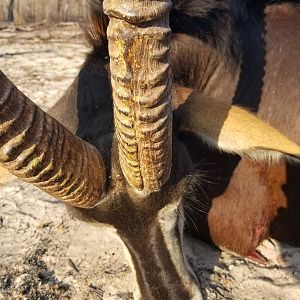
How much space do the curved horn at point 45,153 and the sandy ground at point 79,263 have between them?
1.16 m

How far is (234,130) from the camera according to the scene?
1.87m

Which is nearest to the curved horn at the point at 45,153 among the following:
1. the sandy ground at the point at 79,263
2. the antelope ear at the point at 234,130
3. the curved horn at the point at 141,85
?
the curved horn at the point at 141,85

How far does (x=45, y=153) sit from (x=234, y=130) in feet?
2.25

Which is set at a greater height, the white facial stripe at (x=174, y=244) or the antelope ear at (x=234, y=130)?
the antelope ear at (x=234, y=130)

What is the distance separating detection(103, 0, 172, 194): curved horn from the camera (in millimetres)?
1303

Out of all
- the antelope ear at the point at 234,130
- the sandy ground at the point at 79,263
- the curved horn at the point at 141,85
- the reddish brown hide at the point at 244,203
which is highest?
the curved horn at the point at 141,85

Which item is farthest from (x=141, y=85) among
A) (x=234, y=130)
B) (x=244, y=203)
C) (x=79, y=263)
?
(x=79, y=263)

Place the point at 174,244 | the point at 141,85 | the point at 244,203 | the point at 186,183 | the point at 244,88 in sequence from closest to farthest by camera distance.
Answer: the point at 141,85 → the point at 186,183 → the point at 174,244 → the point at 244,88 → the point at 244,203

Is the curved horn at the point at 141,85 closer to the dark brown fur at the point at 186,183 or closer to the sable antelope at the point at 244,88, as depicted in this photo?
the dark brown fur at the point at 186,183

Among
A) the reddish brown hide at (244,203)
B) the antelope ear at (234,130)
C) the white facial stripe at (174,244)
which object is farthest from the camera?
the reddish brown hide at (244,203)

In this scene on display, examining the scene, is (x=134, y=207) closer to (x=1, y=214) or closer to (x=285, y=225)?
(x=285, y=225)

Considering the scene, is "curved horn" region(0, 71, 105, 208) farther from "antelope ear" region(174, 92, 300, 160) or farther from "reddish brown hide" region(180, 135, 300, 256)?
"reddish brown hide" region(180, 135, 300, 256)

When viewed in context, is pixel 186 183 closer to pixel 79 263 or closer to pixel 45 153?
pixel 45 153

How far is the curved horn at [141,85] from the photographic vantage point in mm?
1303
